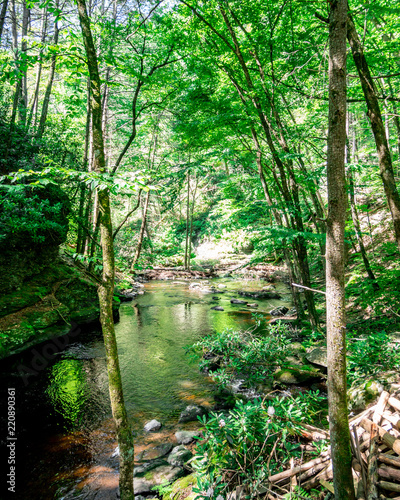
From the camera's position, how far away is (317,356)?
567cm

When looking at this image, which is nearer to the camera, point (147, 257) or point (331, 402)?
point (331, 402)

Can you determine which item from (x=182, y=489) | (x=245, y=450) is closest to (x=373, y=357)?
(x=245, y=450)

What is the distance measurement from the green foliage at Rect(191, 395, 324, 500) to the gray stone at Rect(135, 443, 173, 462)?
5.17 feet

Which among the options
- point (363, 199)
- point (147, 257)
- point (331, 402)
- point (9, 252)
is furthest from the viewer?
point (147, 257)

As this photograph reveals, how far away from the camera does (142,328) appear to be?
9438 millimetres

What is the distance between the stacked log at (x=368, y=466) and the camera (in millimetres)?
1994

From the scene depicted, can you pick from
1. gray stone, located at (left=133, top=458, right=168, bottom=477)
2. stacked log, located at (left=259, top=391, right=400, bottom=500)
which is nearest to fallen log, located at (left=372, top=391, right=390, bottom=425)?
stacked log, located at (left=259, top=391, right=400, bottom=500)

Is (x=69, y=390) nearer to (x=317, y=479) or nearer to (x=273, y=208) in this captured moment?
(x=317, y=479)

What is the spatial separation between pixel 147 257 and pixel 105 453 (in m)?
17.4

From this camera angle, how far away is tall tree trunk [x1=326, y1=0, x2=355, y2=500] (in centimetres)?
192

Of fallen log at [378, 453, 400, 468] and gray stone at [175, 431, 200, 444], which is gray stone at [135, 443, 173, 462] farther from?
fallen log at [378, 453, 400, 468]

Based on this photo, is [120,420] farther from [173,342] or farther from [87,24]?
[173,342]

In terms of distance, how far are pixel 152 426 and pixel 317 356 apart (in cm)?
353

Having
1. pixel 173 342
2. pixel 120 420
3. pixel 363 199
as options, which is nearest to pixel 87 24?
A: pixel 120 420
